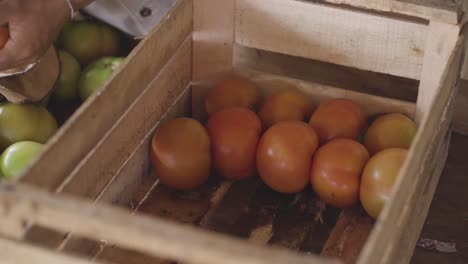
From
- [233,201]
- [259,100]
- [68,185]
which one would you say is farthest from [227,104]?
[68,185]

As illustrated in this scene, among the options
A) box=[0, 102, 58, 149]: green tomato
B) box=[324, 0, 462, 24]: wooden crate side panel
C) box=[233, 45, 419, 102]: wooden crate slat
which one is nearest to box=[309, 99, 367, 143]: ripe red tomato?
box=[324, 0, 462, 24]: wooden crate side panel

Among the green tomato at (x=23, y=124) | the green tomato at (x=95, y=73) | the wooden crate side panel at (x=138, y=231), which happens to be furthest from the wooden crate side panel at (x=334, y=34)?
the wooden crate side panel at (x=138, y=231)

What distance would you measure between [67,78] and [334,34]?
0.43m

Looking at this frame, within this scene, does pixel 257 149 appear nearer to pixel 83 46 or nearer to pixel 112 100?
pixel 112 100

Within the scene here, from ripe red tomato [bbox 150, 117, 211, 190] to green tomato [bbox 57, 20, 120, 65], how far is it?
0.78 feet

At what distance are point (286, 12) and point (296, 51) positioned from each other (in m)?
0.06

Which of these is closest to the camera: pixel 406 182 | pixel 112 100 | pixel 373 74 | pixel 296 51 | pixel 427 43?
pixel 406 182

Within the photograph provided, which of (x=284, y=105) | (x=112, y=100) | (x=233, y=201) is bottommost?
(x=233, y=201)

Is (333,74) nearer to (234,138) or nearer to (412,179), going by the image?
(234,138)

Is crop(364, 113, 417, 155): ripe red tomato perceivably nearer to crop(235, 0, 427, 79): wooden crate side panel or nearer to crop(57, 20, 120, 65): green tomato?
crop(235, 0, 427, 79): wooden crate side panel

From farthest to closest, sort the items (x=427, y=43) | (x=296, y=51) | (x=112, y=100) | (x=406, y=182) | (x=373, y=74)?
(x=373, y=74), (x=296, y=51), (x=427, y=43), (x=112, y=100), (x=406, y=182)

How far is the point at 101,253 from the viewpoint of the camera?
116 centimetres

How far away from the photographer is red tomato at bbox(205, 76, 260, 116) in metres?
1.37

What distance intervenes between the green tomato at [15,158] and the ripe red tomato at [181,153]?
0.17 meters
